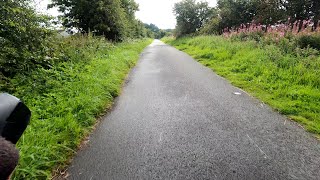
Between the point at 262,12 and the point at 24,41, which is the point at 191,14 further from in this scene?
the point at 24,41

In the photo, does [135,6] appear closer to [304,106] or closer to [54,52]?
[54,52]

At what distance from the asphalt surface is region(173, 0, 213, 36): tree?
99.3 feet

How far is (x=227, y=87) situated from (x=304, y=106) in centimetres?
216

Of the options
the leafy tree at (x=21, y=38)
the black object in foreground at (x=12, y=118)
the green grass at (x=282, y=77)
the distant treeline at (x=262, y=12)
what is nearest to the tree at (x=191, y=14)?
the distant treeline at (x=262, y=12)

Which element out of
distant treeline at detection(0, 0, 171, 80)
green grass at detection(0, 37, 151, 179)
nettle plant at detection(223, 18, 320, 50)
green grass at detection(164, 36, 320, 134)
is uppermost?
distant treeline at detection(0, 0, 171, 80)

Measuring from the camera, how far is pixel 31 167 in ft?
8.73

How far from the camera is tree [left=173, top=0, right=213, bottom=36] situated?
109ft

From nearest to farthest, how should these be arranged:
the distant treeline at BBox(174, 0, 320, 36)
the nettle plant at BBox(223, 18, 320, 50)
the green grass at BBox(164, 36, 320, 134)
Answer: the green grass at BBox(164, 36, 320, 134) → the nettle plant at BBox(223, 18, 320, 50) → the distant treeline at BBox(174, 0, 320, 36)

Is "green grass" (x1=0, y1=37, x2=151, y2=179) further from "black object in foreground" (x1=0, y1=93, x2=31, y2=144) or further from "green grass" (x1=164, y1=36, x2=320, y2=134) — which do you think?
"green grass" (x1=164, y1=36, x2=320, y2=134)

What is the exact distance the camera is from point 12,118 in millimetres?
873

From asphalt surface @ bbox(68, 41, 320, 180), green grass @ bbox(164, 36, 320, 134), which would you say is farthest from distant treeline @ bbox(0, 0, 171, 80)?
green grass @ bbox(164, 36, 320, 134)

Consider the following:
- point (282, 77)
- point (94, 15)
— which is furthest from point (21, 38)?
point (94, 15)

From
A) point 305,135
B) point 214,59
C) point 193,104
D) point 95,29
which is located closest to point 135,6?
point 95,29

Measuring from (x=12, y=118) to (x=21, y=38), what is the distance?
223 inches
